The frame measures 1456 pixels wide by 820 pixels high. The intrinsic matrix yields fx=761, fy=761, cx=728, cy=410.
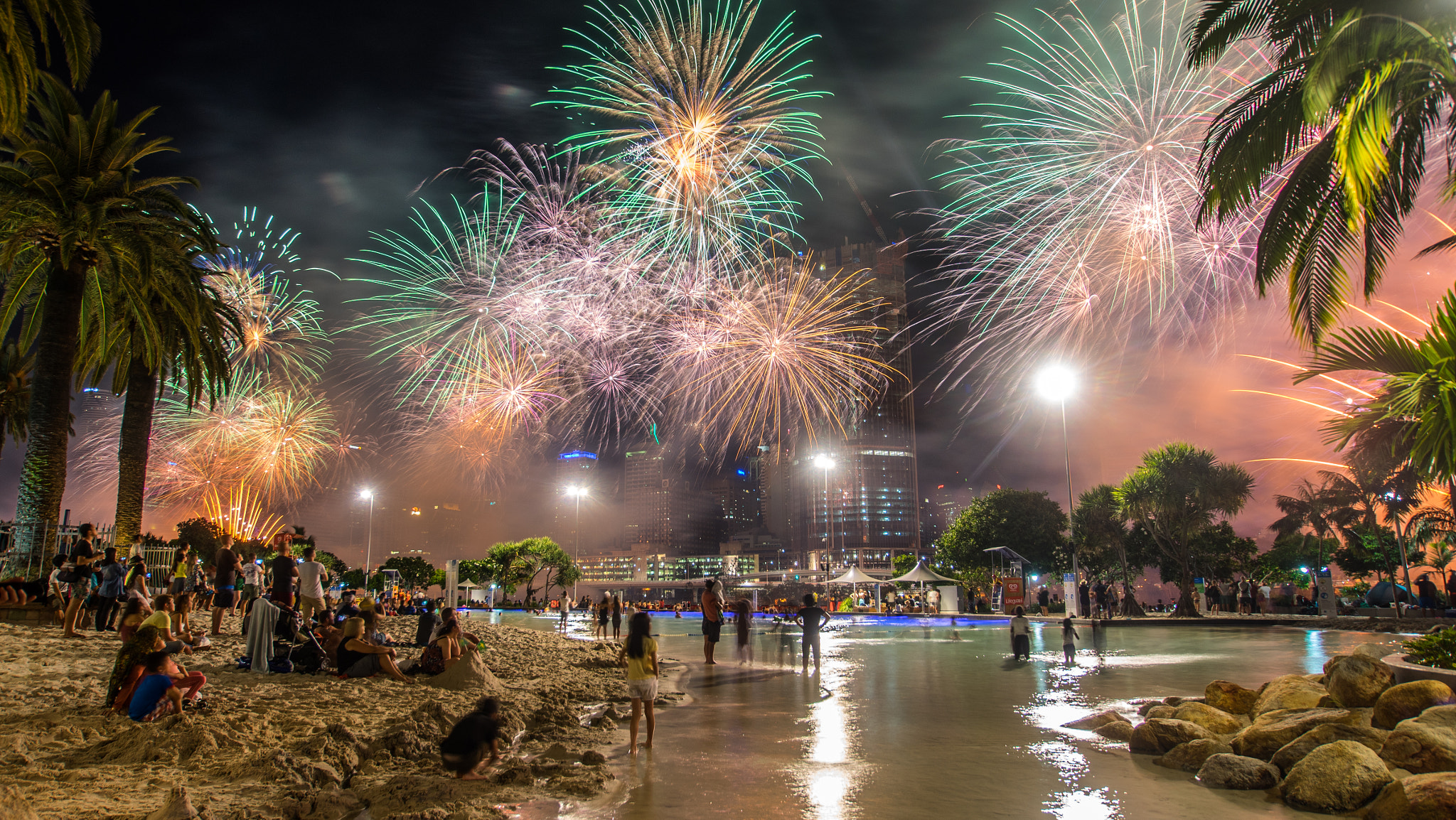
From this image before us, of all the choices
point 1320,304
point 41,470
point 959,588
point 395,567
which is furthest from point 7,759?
point 395,567

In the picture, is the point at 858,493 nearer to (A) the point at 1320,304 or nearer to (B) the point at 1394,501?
(B) the point at 1394,501

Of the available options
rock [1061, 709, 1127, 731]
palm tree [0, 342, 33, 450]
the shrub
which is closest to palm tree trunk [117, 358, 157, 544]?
palm tree [0, 342, 33, 450]

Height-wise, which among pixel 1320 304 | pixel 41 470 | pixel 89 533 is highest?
pixel 1320 304

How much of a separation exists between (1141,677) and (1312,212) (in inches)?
317

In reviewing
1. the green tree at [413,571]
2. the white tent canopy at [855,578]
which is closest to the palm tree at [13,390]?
the white tent canopy at [855,578]

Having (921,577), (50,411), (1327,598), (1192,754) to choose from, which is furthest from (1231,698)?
(921,577)

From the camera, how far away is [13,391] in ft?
85.3

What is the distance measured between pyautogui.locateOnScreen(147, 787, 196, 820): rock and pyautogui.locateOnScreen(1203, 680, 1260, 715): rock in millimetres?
10489

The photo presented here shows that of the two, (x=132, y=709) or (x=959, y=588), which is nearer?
(x=132, y=709)

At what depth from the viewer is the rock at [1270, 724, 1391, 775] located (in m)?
6.83

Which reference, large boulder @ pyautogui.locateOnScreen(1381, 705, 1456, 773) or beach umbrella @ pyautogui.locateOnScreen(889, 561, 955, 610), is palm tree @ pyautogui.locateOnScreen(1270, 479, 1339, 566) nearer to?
beach umbrella @ pyautogui.locateOnScreen(889, 561, 955, 610)

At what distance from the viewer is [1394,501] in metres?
34.2

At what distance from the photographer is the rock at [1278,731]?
739 centimetres

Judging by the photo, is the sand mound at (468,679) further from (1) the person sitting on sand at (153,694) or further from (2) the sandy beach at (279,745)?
(1) the person sitting on sand at (153,694)
